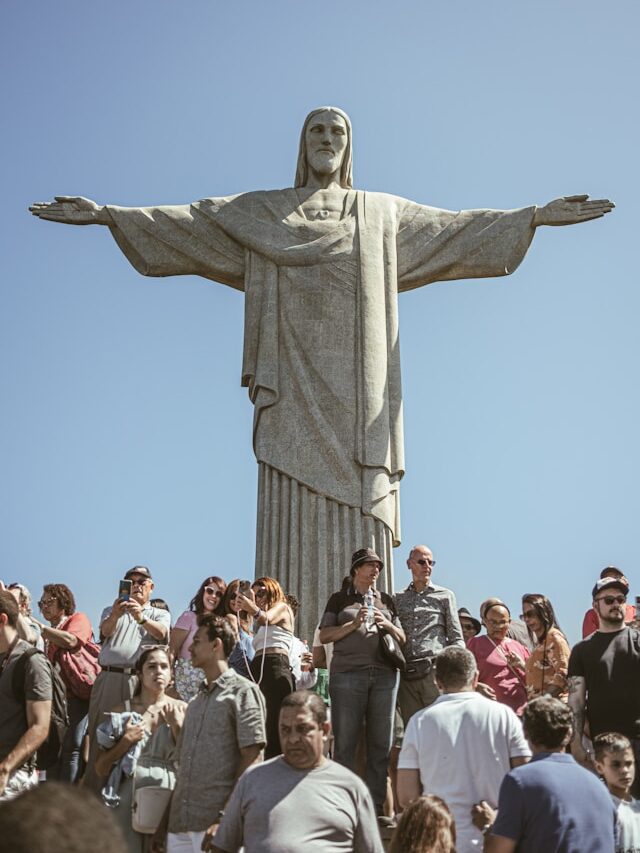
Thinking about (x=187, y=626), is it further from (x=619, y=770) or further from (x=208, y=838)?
(x=619, y=770)

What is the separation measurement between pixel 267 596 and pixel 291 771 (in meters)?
3.68

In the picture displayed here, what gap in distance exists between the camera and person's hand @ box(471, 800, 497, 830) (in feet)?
17.4

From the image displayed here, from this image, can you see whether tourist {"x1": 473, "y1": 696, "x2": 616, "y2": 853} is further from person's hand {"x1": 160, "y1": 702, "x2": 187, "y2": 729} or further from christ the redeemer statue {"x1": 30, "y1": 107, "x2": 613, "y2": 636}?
christ the redeemer statue {"x1": 30, "y1": 107, "x2": 613, "y2": 636}

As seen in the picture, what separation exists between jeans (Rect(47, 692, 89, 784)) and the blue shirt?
4.20m

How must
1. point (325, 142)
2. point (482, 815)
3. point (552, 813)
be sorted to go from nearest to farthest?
1. point (552, 813)
2. point (482, 815)
3. point (325, 142)

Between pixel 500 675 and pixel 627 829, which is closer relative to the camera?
pixel 627 829

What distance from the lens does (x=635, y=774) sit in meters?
6.88

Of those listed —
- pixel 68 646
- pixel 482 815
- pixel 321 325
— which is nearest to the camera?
pixel 482 815

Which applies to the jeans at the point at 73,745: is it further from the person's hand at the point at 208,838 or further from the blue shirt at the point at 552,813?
the blue shirt at the point at 552,813

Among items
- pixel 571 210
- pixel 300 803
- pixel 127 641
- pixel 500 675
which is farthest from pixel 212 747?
pixel 571 210

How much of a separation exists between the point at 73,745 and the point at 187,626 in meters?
1.28

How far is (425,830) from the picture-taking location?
4.57 m

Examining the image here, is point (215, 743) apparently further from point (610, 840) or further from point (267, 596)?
point (267, 596)

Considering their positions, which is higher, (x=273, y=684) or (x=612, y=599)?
(x=612, y=599)
